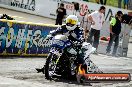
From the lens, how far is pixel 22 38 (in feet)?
50.1

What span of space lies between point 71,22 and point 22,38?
440cm

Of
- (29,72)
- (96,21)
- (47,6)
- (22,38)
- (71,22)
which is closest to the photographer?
(71,22)

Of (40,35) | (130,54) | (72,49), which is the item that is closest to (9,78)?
(72,49)

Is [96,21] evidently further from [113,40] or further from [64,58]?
[64,58]

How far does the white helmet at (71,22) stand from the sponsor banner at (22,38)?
3.76 m

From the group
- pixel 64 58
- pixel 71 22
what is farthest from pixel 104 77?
pixel 71 22

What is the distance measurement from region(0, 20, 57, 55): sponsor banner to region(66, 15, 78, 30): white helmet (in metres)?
3.76

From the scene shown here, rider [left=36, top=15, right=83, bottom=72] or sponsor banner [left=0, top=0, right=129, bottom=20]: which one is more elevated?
rider [left=36, top=15, right=83, bottom=72]

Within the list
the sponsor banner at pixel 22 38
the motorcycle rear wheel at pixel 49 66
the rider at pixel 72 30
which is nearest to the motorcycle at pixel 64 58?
the motorcycle rear wheel at pixel 49 66

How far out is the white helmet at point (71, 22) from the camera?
11227 mm

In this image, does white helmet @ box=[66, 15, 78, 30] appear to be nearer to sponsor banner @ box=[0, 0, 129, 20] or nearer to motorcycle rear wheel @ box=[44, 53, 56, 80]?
motorcycle rear wheel @ box=[44, 53, 56, 80]

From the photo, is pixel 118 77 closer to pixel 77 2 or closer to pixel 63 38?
pixel 63 38

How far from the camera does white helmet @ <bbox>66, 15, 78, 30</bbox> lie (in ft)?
36.8

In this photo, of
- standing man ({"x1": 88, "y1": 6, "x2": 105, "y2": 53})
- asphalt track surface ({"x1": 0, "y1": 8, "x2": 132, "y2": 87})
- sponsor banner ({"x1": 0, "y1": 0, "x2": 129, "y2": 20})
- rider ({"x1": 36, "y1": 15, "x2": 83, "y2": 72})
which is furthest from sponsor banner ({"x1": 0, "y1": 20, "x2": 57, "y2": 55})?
sponsor banner ({"x1": 0, "y1": 0, "x2": 129, "y2": 20})
